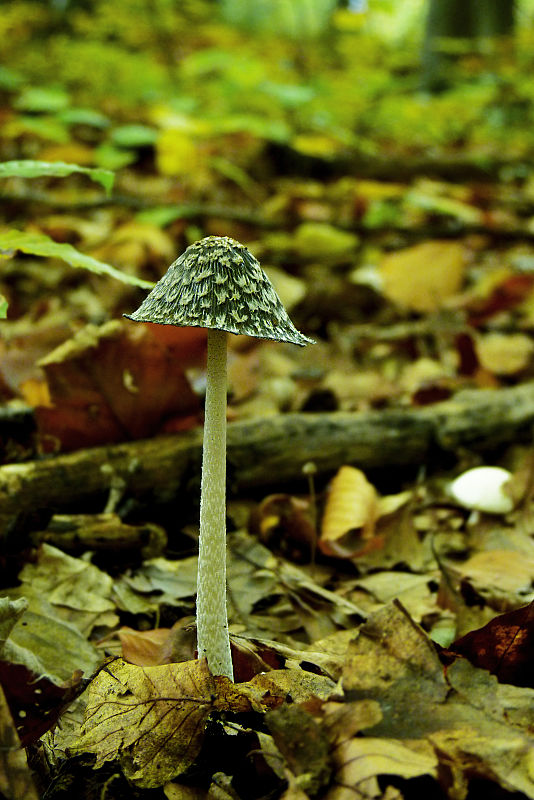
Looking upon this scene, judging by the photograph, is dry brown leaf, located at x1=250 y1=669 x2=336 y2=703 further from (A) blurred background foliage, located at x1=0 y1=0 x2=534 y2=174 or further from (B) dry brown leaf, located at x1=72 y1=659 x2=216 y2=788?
(A) blurred background foliage, located at x1=0 y1=0 x2=534 y2=174

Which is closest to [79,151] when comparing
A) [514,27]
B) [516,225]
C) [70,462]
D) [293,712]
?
[516,225]

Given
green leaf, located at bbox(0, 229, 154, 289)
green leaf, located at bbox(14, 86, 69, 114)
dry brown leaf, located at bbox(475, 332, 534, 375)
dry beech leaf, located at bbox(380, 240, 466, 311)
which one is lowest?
green leaf, located at bbox(0, 229, 154, 289)

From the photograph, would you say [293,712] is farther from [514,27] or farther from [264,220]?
[514,27]

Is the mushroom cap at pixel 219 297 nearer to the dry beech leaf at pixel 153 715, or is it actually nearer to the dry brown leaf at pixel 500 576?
the dry beech leaf at pixel 153 715

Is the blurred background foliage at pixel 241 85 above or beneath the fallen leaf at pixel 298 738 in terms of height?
above

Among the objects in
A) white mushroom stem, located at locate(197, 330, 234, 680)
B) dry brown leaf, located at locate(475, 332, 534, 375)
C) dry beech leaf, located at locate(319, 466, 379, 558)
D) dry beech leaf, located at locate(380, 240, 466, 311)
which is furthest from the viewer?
dry beech leaf, located at locate(380, 240, 466, 311)

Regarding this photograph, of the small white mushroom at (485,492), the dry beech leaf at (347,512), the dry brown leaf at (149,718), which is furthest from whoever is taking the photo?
the small white mushroom at (485,492)

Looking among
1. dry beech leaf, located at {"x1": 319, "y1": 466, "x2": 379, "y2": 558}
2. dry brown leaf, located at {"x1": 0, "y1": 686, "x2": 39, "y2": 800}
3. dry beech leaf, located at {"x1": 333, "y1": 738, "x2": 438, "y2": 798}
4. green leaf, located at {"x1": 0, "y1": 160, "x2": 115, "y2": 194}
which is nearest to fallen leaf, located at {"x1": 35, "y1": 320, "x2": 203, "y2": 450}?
green leaf, located at {"x1": 0, "y1": 160, "x2": 115, "y2": 194}

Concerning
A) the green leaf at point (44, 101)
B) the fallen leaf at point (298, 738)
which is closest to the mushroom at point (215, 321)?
the fallen leaf at point (298, 738)
